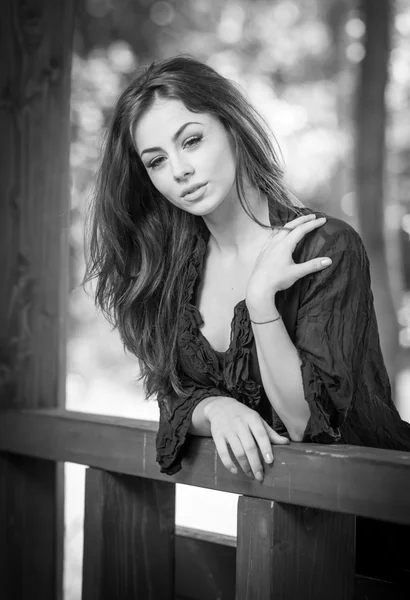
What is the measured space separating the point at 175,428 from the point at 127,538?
1.24ft

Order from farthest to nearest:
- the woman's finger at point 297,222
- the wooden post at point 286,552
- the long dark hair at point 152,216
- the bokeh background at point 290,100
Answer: the bokeh background at point 290,100, the long dark hair at point 152,216, the woman's finger at point 297,222, the wooden post at point 286,552

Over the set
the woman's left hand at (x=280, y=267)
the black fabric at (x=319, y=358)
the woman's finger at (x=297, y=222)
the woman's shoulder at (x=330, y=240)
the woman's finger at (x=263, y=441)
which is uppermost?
the woman's finger at (x=297, y=222)

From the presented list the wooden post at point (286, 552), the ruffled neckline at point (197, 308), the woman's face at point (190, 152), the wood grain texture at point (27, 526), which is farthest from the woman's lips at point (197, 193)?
the wood grain texture at point (27, 526)

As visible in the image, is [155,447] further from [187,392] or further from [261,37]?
[261,37]

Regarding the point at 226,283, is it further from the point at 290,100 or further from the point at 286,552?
the point at 290,100

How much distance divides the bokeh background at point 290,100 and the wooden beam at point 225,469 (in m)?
3.22

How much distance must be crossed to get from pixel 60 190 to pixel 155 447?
33.5 inches

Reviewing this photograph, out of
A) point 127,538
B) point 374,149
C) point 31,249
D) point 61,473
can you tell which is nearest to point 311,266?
point 127,538

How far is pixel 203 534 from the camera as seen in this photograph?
2062 mm

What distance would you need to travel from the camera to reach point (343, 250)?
4.89 feet

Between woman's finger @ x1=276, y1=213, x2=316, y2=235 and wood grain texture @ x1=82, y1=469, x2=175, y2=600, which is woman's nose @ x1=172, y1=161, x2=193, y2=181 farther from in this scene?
wood grain texture @ x1=82, y1=469, x2=175, y2=600

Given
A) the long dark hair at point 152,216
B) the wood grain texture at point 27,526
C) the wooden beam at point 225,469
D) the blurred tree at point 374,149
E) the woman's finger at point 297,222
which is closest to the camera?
the wooden beam at point 225,469

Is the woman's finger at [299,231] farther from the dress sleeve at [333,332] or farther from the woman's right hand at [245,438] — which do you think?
the woman's right hand at [245,438]

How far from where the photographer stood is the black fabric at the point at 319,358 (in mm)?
1419
